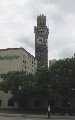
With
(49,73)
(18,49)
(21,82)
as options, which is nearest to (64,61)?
(49,73)

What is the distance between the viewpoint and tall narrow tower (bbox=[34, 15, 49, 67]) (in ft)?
525

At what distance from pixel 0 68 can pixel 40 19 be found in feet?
339

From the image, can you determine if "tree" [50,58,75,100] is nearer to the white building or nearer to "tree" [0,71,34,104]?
"tree" [0,71,34,104]

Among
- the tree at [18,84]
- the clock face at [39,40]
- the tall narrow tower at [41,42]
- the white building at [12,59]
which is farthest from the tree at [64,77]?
the clock face at [39,40]

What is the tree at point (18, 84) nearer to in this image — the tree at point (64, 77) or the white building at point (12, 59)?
the tree at point (64, 77)

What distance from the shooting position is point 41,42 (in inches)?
6476

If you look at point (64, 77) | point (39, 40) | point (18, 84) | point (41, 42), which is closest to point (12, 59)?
point (18, 84)

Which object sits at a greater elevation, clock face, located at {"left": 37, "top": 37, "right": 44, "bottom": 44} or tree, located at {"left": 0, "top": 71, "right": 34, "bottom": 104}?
clock face, located at {"left": 37, "top": 37, "right": 44, "bottom": 44}

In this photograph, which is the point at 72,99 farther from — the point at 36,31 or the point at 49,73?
the point at 36,31

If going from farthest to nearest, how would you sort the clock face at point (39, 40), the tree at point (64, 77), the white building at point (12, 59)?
the clock face at point (39, 40)
the white building at point (12, 59)
the tree at point (64, 77)

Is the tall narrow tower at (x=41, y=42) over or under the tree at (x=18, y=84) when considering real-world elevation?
over

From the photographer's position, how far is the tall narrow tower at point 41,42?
160 metres

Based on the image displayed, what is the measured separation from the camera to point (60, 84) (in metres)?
54.4

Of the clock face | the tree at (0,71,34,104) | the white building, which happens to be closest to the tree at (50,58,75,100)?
the tree at (0,71,34,104)
